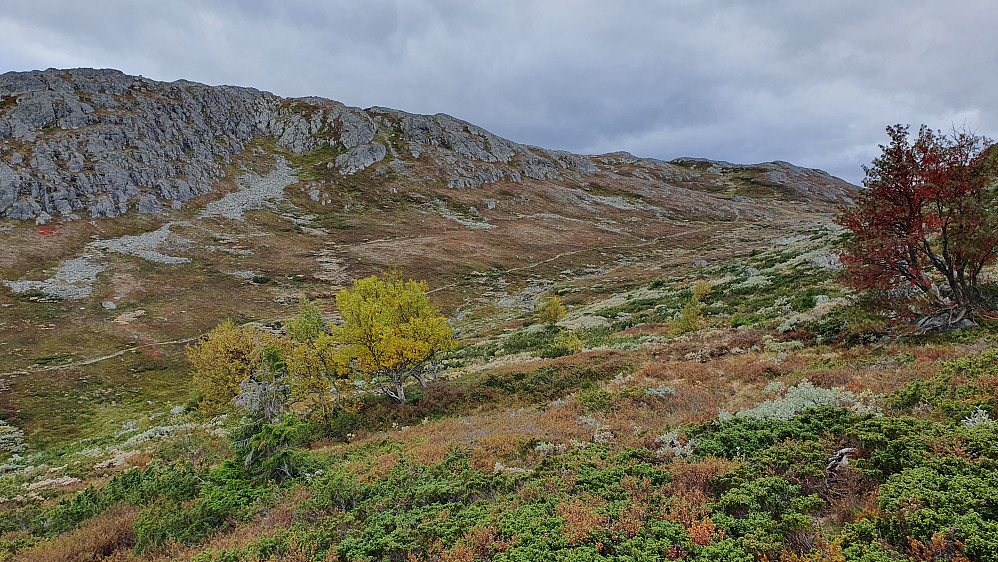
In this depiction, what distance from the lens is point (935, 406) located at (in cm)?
759

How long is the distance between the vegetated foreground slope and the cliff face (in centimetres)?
212

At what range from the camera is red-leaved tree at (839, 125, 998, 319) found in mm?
11812

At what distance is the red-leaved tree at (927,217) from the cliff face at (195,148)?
9933 cm

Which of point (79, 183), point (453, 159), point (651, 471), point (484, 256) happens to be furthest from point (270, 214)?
point (651, 471)

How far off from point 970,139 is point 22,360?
5888 cm

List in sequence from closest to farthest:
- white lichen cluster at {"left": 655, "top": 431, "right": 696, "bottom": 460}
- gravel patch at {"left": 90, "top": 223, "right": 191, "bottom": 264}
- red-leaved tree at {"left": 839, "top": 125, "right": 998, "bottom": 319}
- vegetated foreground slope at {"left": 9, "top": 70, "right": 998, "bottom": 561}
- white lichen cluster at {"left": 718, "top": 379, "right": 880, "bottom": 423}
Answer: vegetated foreground slope at {"left": 9, "top": 70, "right": 998, "bottom": 561} < white lichen cluster at {"left": 655, "top": 431, "right": 696, "bottom": 460} < white lichen cluster at {"left": 718, "top": 379, "right": 880, "bottom": 423} < red-leaved tree at {"left": 839, "top": 125, "right": 998, "bottom": 319} < gravel patch at {"left": 90, "top": 223, "right": 191, "bottom": 264}

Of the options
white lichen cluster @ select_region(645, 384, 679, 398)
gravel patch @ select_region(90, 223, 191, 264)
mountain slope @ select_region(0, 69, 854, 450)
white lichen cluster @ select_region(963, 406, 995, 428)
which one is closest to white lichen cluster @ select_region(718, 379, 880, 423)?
white lichen cluster @ select_region(963, 406, 995, 428)

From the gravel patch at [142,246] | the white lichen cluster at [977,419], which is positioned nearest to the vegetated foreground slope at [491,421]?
the white lichen cluster at [977,419]

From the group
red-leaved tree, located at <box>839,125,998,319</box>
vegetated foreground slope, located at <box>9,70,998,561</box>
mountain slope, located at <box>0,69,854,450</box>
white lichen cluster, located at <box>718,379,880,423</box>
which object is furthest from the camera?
mountain slope, located at <box>0,69,854,450</box>

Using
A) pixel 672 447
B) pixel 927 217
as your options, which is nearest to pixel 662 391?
pixel 672 447

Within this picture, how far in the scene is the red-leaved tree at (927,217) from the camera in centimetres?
1181

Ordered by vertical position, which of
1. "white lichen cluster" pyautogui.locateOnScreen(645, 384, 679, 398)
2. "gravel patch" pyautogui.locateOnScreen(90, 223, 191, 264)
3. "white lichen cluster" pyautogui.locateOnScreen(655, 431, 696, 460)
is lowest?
"white lichen cluster" pyautogui.locateOnScreen(645, 384, 679, 398)

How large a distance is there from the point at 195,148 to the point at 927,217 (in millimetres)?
139250

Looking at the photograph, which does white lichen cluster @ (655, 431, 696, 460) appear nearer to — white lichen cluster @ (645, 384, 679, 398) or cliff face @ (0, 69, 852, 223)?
white lichen cluster @ (645, 384, 679, 398)
